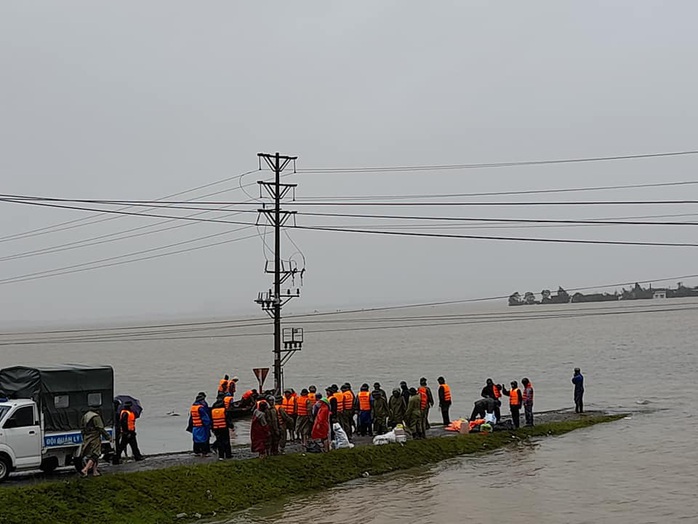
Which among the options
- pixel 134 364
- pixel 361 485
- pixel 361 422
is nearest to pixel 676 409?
pixel 361 422

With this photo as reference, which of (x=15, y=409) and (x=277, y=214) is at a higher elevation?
(x=277, y=214)

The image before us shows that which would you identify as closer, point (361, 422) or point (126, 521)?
point (126, 521)

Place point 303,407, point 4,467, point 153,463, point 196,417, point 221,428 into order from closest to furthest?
1. point 4,467
2. point 153,463
3. point 221,428
4. point 196,417
5. point 303,407

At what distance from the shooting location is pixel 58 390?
67.8ft

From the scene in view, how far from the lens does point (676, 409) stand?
42312 mm

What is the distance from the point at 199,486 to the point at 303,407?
5.99m

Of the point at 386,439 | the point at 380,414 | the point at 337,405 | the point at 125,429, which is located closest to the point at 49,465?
the point at 125,429

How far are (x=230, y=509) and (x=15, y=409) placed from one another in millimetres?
5415

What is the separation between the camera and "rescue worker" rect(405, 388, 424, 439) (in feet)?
86.5

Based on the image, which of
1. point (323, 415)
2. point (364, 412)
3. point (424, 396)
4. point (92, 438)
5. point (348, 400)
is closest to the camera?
point (92, 438)

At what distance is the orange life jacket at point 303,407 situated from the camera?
25.4 metres

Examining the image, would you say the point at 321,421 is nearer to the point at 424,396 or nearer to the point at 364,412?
the point at 424,396

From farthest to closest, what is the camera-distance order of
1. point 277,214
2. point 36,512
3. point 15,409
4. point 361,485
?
1. point 277,214
2. point 361,485
3. point 15,409
4. point 36,512

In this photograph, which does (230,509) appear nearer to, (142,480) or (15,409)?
(142,480)
